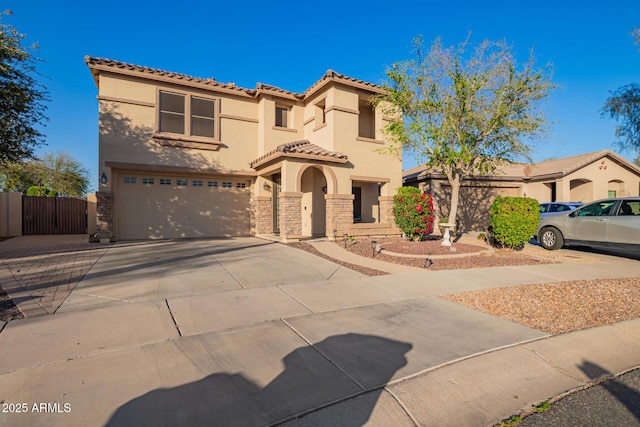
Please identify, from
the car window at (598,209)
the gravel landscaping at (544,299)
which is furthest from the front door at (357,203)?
the car window at (598,209)

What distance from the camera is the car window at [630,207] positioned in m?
9.44

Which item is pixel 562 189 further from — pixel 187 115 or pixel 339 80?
pixel 187 115

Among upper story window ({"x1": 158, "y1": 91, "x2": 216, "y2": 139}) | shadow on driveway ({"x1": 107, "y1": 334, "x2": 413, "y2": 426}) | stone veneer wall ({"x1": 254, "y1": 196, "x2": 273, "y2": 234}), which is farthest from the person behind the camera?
stone veneer wall ({"x1": 254, "y1": 196, "x2": 273, "y2": 234})

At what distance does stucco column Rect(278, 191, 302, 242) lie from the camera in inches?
477

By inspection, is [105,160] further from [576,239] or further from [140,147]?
[576,239]

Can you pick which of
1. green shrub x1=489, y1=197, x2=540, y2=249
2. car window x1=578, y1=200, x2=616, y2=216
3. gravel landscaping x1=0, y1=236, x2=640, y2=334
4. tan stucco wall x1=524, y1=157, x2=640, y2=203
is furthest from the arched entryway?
tan stucco wall x1=524, y1=157, x2=640, y2=203

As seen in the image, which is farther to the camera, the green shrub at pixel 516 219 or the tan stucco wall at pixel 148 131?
the tan stucco wall at pixel 148 131

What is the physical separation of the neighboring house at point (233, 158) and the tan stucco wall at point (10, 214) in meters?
7.35

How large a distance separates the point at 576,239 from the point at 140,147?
15.8 meters

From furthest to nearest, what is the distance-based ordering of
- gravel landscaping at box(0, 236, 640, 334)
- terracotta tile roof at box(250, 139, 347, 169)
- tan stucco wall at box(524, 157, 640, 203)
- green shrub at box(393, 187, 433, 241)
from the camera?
tan stucco wall at box(524, 157, 640, 203) → terracotta tile roof at box(250, 139, 347, 169) → green shrub at box(393, 187, 433, 241) → gravel landscaping at box(0, 236, 640, 334)

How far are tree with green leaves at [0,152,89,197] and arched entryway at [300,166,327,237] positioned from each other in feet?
86.5

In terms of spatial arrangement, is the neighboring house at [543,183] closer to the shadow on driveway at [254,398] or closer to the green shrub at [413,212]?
the green shrub at [413,212]

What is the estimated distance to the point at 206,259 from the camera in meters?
8.79

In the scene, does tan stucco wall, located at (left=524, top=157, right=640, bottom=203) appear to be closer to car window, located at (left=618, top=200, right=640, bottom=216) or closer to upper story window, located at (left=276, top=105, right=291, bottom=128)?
car window, located at (left=618, top=200, right=640, bottom=216)
